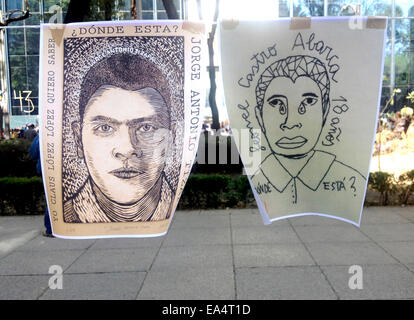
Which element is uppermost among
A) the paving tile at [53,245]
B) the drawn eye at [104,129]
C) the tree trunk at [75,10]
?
the tree trunk at [75,10]

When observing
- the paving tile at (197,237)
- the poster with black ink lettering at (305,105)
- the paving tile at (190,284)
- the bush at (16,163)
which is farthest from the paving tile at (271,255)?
the bush at (16,163)

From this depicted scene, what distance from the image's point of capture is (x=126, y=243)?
19.1ft

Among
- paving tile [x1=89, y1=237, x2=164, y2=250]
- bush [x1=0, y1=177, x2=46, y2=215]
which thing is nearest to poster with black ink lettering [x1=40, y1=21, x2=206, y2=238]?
paving tile [x1=89, y1=237, x2=164, y2=250]

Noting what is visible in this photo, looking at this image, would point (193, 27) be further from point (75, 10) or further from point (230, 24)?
point (75, 10)

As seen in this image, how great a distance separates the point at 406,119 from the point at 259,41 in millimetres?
13005

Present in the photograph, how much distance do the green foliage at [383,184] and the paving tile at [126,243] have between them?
451 centimetres

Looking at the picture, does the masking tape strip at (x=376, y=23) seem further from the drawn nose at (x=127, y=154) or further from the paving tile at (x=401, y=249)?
the paving tile at (x=401, y=249)

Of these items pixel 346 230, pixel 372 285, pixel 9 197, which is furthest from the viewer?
pixel 9 197

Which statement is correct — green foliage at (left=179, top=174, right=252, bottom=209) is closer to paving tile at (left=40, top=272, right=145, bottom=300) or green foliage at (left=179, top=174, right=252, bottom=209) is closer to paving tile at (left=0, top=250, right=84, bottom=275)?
paving tile at (left=0, top=250, right=84, bottom=275)

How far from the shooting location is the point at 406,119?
47.6 ft

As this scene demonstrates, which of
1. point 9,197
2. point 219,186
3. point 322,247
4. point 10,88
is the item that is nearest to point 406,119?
point 219,186

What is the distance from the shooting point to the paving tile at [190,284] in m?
4.00

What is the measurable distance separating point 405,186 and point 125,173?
21.1 ft

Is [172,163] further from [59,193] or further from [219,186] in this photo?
[219,186]
